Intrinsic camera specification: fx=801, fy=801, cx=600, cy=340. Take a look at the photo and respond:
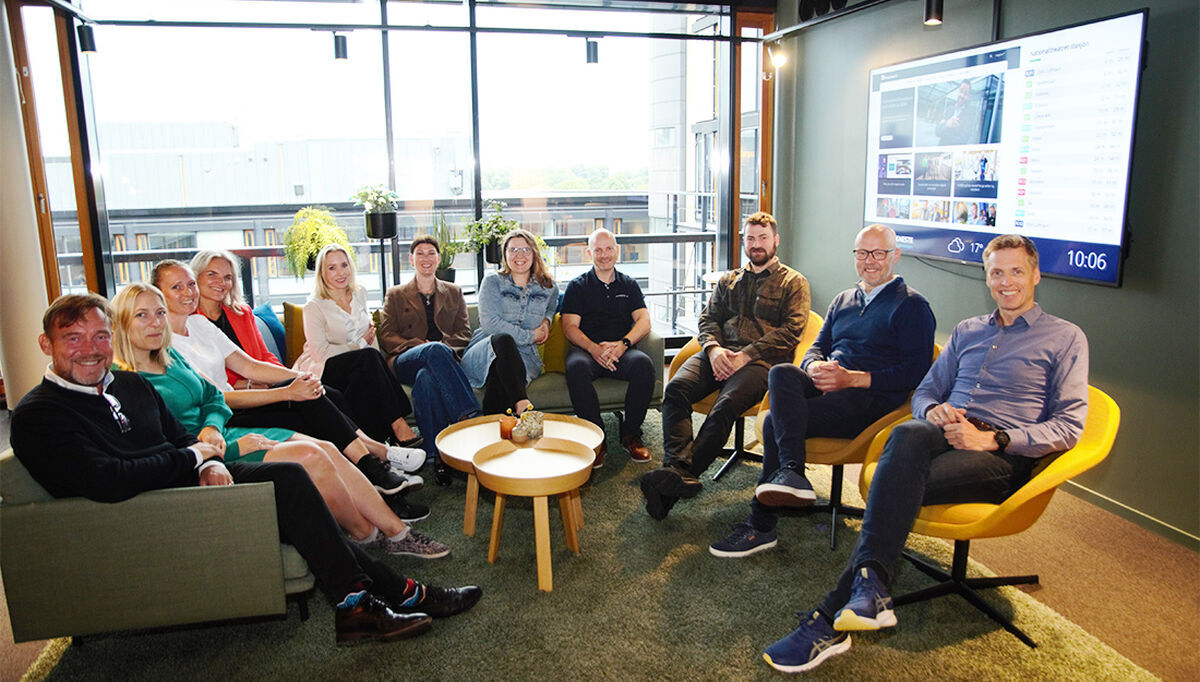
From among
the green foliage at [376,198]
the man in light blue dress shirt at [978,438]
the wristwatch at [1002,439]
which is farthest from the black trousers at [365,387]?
the wristwatch at [1002,439]

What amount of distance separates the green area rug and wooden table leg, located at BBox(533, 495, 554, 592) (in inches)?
2.0

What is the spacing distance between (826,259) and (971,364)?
2.85 metres

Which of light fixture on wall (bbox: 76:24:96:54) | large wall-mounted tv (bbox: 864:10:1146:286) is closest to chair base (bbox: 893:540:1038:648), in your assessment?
large wall-mounted tv (bbox: 864:10:1146:286)

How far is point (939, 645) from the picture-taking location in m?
2.46

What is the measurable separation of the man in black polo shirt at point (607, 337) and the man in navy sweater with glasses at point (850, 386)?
3.30ft

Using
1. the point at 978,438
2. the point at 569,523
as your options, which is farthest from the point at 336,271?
the point at 978,438

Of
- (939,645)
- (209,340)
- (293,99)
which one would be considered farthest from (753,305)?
(293,99)

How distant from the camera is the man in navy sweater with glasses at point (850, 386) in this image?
3074 mm

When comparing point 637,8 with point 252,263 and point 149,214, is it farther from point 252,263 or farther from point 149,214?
point 149,214

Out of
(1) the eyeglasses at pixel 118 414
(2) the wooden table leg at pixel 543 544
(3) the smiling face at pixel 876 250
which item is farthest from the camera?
(3) the smiling face at pixel 876 250

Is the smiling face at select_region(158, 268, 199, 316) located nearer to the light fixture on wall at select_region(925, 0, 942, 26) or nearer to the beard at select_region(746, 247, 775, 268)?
the beard at select_region(746, 247, 775, 268)

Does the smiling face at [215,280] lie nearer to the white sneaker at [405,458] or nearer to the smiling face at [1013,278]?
the white sneaker at [405,458]

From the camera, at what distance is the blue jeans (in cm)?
388

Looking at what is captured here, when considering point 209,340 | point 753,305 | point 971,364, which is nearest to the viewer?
point 971,364
